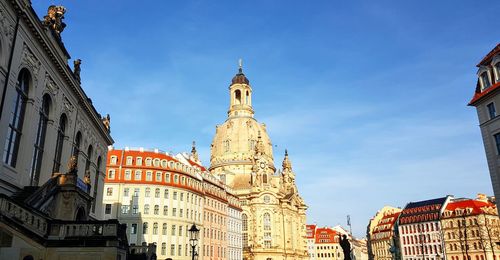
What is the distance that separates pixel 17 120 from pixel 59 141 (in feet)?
25.3

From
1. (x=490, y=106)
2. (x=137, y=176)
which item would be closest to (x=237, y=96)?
(x=137, y=176)

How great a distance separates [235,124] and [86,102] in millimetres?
100516

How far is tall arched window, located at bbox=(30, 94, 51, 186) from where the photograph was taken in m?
28.4

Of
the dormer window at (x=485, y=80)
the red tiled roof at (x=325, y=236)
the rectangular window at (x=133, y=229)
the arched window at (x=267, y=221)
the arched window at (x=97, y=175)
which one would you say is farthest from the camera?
the red tiled roof at (x=325, y=236)

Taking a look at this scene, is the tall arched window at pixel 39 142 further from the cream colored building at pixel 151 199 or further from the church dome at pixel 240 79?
the church dome at pixel 240 79

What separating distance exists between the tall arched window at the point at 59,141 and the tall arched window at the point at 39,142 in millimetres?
2240

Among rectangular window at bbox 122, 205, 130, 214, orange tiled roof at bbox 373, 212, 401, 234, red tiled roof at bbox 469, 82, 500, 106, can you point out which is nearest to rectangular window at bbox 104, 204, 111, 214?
rectangular window at bbox 122, 205, 130, 214

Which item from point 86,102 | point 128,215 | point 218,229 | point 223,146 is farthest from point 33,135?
point 223,146

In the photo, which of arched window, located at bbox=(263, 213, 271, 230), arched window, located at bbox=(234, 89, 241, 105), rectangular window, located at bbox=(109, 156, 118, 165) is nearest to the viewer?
rectangular window, located at bbox=(109, 156, 118, 165)

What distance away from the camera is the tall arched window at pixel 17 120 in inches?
976

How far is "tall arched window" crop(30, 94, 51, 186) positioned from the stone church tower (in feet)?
287

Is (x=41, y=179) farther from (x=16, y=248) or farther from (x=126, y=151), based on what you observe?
(x=126, y=151)

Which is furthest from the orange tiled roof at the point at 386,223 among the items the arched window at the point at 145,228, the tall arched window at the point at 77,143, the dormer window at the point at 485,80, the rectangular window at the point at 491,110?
the tall arched window at the point at 77,143

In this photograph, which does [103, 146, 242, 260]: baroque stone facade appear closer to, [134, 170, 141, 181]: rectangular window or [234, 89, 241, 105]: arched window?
[134, 170, 141, 181]: rectangular window
